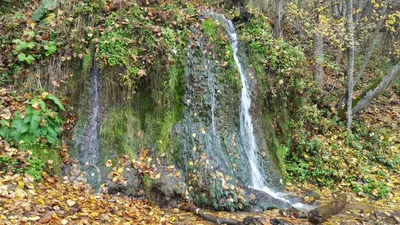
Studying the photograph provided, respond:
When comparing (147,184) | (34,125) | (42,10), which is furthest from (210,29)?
(34,125)

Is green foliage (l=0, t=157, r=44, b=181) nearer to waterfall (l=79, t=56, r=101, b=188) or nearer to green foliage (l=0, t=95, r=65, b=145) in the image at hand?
green foliage (l=0, t=95, r=65, b=145)

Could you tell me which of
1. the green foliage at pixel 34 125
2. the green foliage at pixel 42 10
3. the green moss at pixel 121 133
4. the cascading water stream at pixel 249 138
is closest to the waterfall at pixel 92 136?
the green moss at pixel 121 133

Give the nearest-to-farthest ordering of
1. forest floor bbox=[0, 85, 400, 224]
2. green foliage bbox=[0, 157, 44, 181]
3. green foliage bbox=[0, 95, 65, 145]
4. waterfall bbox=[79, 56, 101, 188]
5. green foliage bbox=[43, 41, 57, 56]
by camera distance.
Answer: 1. forest floor bbox=[0, 85, 400, 224]
2. green foliage bbox=[0, 157, 44, 181]
3. green foliage bbox=[0, 95, 65, 145]
4. waterfall bbox=[79, 56, 101, 188]
5. green foliage bbox=[43, 41, 57, 56]

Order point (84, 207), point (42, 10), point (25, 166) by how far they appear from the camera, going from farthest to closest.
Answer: point (42, 10) < point (25, 166) < point (84, 207)

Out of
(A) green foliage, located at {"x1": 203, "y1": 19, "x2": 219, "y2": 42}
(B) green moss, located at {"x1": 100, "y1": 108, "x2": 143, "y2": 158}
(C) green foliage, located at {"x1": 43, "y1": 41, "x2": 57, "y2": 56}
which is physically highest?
(A) green foliage, located at {"x1": 203, "y1": 19, "x2": 219, "y2": 42}

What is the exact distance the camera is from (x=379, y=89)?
1045cm

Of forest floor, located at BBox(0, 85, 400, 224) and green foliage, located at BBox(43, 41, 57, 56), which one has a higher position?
green foliage, located at BBox(43, 41, 57, 56)

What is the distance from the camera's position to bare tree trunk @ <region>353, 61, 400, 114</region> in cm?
1020

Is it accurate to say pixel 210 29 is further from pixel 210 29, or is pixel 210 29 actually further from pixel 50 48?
pixel 50 48

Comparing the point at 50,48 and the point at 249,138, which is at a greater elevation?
the point at 50,48

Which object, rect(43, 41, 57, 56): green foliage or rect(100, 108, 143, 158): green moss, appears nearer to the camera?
rect(100, 108, 143, 158): green moss

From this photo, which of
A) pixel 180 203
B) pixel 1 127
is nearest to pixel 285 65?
pixel 180 203

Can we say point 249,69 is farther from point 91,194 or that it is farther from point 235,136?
point 91,194

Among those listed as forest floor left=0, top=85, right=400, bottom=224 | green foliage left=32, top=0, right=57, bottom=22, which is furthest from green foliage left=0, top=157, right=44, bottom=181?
green foliage left=32, top=0, right=57, bottom=22
